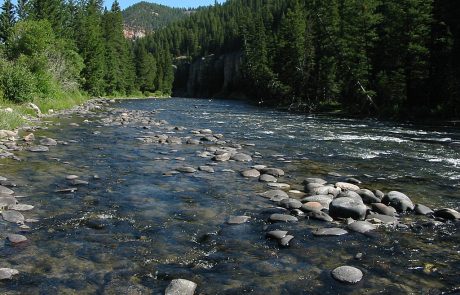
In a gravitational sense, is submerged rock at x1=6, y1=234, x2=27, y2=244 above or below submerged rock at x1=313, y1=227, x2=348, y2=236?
below

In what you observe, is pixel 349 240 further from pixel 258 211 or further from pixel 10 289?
pixel 10 289

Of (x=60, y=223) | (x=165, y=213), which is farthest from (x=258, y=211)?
(x=60, y=223)

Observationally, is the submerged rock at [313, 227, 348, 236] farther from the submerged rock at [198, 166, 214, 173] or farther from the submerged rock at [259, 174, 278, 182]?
the submerged rock at [198, 166, 214, 173]

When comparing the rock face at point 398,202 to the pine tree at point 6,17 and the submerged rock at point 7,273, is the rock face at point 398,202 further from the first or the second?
the pine tree at point 6,17

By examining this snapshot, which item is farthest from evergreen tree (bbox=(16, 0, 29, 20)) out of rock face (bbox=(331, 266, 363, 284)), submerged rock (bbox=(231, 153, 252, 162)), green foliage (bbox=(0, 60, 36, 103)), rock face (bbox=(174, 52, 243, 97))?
rock face (bbox=(174, 52, 243, 97))

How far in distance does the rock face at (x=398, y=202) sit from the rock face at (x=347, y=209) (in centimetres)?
121

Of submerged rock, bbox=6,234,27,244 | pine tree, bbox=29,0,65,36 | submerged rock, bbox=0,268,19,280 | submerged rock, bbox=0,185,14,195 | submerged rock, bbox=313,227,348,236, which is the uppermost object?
pine tree, bbox=29,0,65,36

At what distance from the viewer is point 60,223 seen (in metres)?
8.80

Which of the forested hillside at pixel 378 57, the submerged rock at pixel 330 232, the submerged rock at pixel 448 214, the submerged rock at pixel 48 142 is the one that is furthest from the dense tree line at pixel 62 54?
the forested hillside at pixel 378 57

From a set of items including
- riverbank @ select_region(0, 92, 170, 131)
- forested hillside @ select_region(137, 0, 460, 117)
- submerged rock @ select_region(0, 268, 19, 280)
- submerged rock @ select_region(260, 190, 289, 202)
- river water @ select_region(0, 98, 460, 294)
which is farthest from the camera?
forested hillside @ select_region(137, 0, 460, 117)

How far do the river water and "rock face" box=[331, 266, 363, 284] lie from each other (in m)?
0.13

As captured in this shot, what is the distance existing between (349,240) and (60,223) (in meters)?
6.06

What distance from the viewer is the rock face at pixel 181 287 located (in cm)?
611

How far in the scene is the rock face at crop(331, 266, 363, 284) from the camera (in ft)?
22.0
